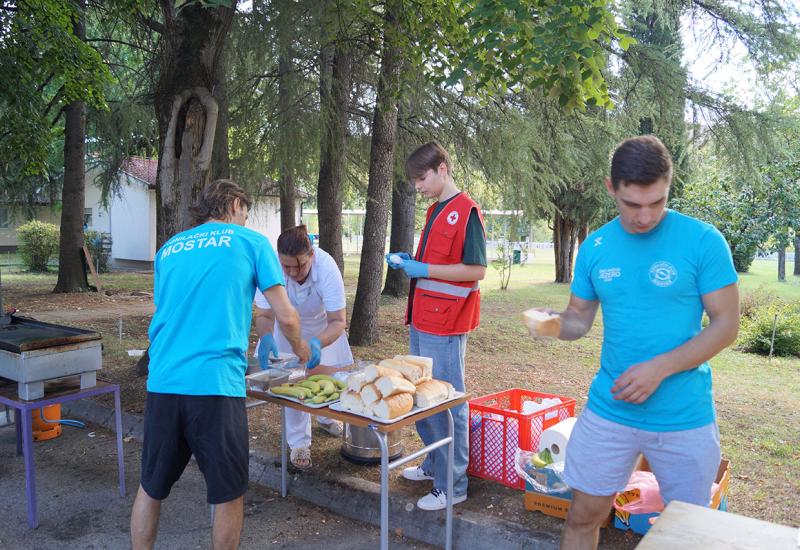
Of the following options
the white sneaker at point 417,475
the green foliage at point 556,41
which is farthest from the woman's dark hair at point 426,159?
the white sneaker at point 417,475

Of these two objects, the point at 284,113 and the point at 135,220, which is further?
the point at 135,220

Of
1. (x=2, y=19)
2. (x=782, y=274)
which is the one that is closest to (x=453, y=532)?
(x=2, y=19)

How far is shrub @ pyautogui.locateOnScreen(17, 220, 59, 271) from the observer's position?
2033cm

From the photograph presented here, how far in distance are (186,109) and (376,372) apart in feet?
11.7

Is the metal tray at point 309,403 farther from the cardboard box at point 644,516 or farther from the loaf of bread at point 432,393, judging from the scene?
the cardboard box at point 644,516

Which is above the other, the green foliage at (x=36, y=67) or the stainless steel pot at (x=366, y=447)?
the green foliage at (x=36, y=67)

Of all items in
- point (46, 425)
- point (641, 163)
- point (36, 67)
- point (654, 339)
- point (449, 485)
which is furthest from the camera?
point (36, 67)

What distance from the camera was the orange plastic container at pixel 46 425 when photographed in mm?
5125

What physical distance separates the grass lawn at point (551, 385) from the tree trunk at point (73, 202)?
2.30 ft

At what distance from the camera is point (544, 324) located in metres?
2.41

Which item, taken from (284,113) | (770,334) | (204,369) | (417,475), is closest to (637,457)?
(204,369)

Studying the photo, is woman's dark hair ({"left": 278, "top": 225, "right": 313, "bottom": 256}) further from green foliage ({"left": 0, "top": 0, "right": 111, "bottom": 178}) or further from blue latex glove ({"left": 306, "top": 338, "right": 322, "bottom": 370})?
green foliage ({"left": 0, "top": 0, "right": 111, "bottom": 178})

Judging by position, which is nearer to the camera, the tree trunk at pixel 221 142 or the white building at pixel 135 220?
the tree trunk at pixel 221 142

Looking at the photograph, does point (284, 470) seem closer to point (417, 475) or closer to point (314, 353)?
point (417, 475)
